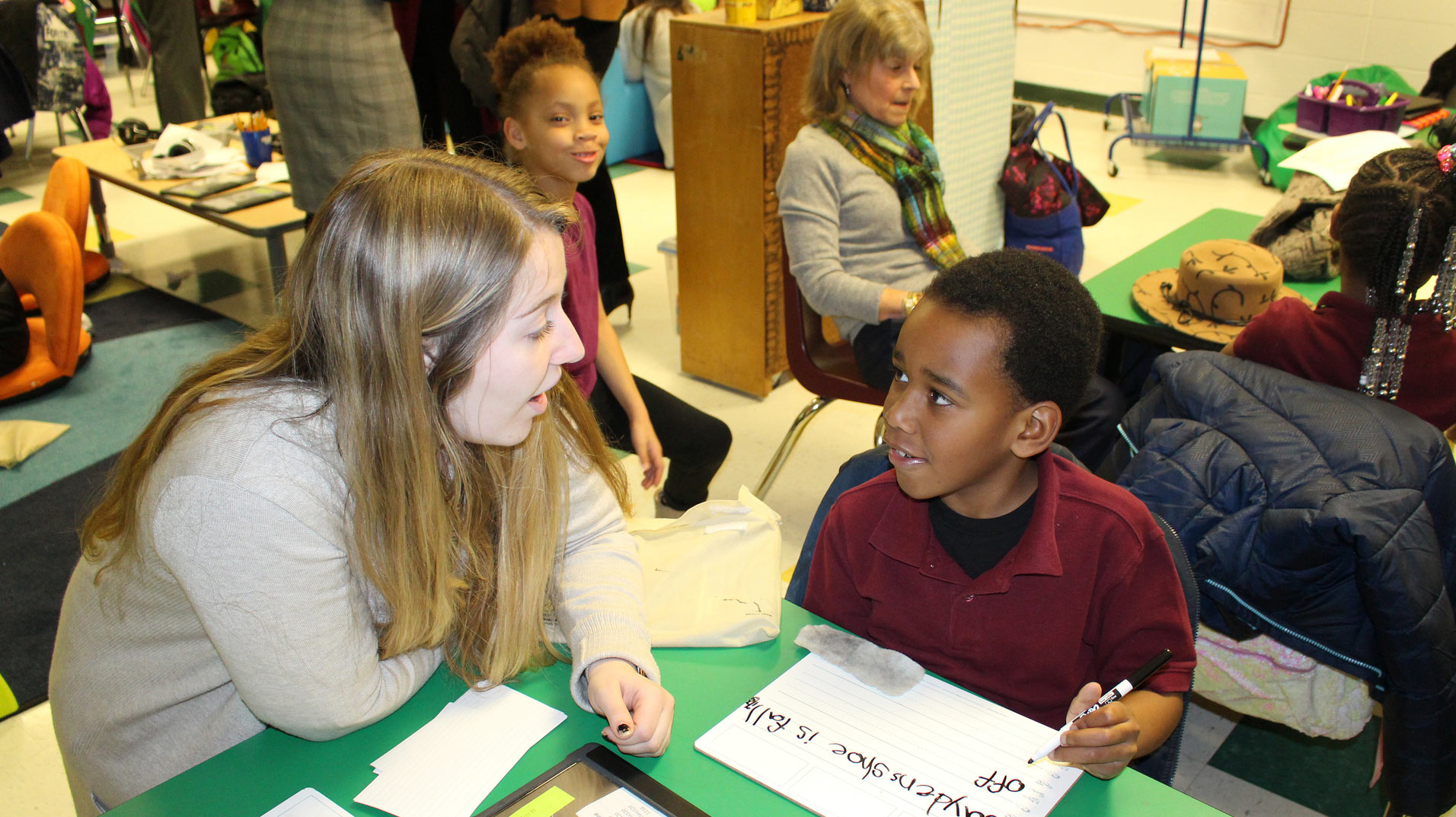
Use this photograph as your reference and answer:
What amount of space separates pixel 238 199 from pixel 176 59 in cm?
252

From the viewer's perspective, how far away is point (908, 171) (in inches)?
94.3

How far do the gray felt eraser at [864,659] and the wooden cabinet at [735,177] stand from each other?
1.87 metres

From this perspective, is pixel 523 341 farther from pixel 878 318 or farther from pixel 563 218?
pixel 878 318

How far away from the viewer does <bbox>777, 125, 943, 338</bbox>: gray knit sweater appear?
229cm

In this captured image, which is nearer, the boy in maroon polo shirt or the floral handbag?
the boy in maroon polo shirt

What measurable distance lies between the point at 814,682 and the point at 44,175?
6018 mm

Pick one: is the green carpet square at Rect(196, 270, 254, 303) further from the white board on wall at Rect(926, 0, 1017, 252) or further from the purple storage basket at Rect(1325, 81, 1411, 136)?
the purple storage basket at Rect(1325, 81, 1411, 136)

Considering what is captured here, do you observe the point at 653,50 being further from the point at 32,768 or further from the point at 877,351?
the point at 32,768

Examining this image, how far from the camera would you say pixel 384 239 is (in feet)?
3.13

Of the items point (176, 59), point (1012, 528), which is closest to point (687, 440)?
point (1012, 528)

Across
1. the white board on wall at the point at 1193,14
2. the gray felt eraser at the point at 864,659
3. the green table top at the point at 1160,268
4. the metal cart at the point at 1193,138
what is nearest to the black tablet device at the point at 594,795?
the gray felt eraser at the point at 864,659

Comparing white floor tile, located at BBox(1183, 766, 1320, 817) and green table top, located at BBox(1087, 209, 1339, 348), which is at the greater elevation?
green table top, located at BBox(1087, 209, 1339, 348)

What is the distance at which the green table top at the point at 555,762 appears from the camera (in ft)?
3.01

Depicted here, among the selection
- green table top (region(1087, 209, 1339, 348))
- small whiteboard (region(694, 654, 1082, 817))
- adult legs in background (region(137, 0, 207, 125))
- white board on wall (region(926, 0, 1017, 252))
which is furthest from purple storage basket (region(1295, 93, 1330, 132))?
adult legs in background (region(137, 0, 207, 125))
